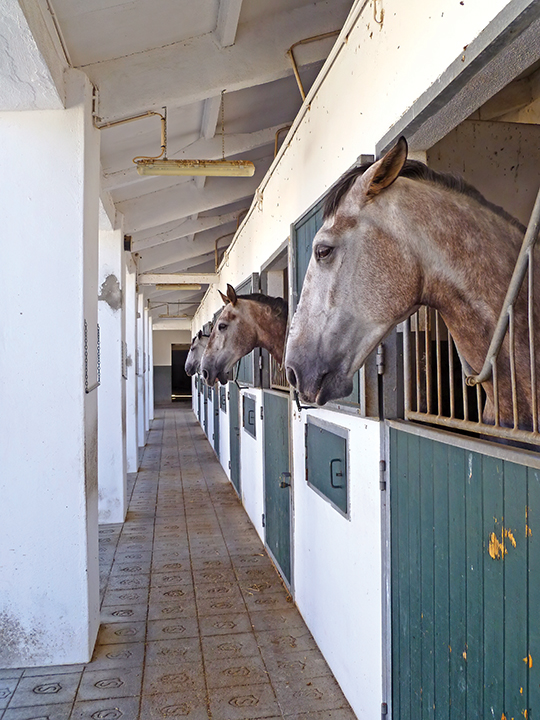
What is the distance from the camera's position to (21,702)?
242cm

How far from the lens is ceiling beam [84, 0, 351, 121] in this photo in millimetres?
3117

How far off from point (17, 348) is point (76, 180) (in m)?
0.86

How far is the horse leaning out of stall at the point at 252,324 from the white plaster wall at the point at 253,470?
0.73m

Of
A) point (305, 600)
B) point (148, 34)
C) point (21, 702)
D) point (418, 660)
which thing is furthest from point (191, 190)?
point (418, 660)

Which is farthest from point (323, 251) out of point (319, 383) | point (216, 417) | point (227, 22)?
point (216, 417)

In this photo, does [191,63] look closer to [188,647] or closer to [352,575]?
[352,575]

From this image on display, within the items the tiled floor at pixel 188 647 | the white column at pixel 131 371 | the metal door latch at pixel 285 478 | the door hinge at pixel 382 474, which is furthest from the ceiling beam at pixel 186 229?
the door hinge at pixel 382 474

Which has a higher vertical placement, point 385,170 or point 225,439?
point 385,170

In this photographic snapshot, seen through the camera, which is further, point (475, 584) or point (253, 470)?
point (253, 470)

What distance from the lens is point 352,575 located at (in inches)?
89.3

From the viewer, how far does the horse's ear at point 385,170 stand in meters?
1.26

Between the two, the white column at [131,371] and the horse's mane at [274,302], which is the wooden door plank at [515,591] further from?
the white column at [131,371]

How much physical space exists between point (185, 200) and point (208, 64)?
9.89ft

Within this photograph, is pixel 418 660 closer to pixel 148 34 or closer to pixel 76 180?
pixel 76 180
